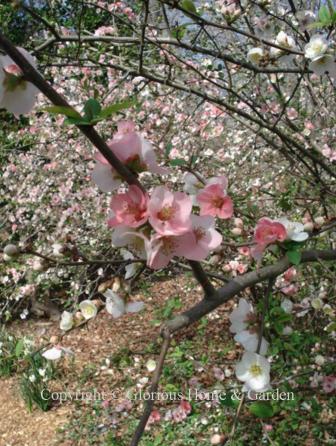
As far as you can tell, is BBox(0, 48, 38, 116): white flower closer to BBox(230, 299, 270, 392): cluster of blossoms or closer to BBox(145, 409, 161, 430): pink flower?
BBox(230, 299, 270, 392): cluster of blossoms

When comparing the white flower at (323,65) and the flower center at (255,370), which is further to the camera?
the white flower at (323,65)

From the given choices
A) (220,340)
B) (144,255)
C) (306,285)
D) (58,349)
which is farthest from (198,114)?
(144,255)

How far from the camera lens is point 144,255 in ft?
2.64

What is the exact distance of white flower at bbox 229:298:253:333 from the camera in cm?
105

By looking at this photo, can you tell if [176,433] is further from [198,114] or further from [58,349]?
[198,114]

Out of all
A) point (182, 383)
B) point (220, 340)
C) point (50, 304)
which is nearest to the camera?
point (182, 383)

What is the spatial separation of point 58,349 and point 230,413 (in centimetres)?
126

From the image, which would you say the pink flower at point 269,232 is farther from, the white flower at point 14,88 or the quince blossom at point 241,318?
the white flower at point 14,88

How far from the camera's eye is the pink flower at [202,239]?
0.75 m

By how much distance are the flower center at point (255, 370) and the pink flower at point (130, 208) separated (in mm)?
433

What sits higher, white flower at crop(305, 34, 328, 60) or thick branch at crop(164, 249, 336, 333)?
white flower at crop(305, 34, 328, 60)

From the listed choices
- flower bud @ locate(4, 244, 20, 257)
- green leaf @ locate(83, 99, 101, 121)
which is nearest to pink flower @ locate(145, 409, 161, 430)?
flower bud @ locate(4, 244, 20, 257)

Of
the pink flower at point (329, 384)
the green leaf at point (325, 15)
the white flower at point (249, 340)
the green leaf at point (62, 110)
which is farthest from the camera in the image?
the pink flower at point (329, 384)

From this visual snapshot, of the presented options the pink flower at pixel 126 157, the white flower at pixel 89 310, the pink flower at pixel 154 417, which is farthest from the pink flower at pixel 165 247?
the pink flower at pixel 154 417
